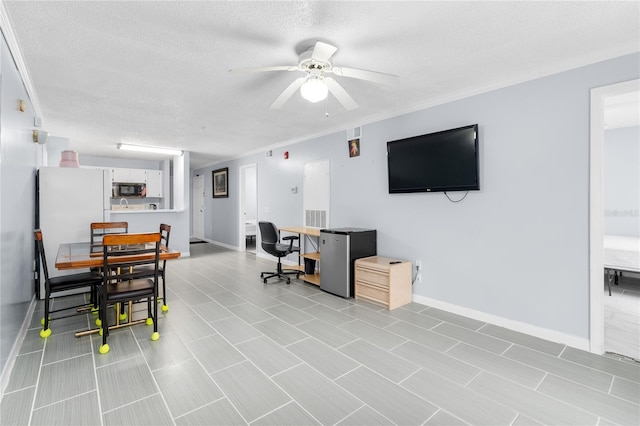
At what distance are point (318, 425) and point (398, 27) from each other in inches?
103

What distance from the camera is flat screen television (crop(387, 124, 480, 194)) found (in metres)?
3.13

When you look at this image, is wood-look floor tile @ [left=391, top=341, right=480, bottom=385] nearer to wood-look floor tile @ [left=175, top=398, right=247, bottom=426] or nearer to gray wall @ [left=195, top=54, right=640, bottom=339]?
gray wall @ [left=195, top=54, right=640, bottom=339]

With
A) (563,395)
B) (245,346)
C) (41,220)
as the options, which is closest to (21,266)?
(41,220)

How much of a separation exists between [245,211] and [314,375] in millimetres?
5863

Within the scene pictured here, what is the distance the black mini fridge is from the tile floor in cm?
69

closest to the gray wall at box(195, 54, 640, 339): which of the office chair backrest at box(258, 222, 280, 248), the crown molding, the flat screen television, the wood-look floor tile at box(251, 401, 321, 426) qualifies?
the flat screen television

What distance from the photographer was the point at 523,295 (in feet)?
9.41

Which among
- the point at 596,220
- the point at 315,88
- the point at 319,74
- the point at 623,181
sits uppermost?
the point at 319,74

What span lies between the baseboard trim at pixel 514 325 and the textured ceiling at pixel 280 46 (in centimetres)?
238

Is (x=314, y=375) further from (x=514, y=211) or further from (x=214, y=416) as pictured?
(x=514, y=211)

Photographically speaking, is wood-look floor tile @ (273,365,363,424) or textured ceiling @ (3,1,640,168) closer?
→ wood-look floor tile @ (273,365,363,424)

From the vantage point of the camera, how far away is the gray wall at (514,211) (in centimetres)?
257

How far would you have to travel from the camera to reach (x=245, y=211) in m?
7.59

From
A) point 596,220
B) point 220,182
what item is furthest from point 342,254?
point 220,182
